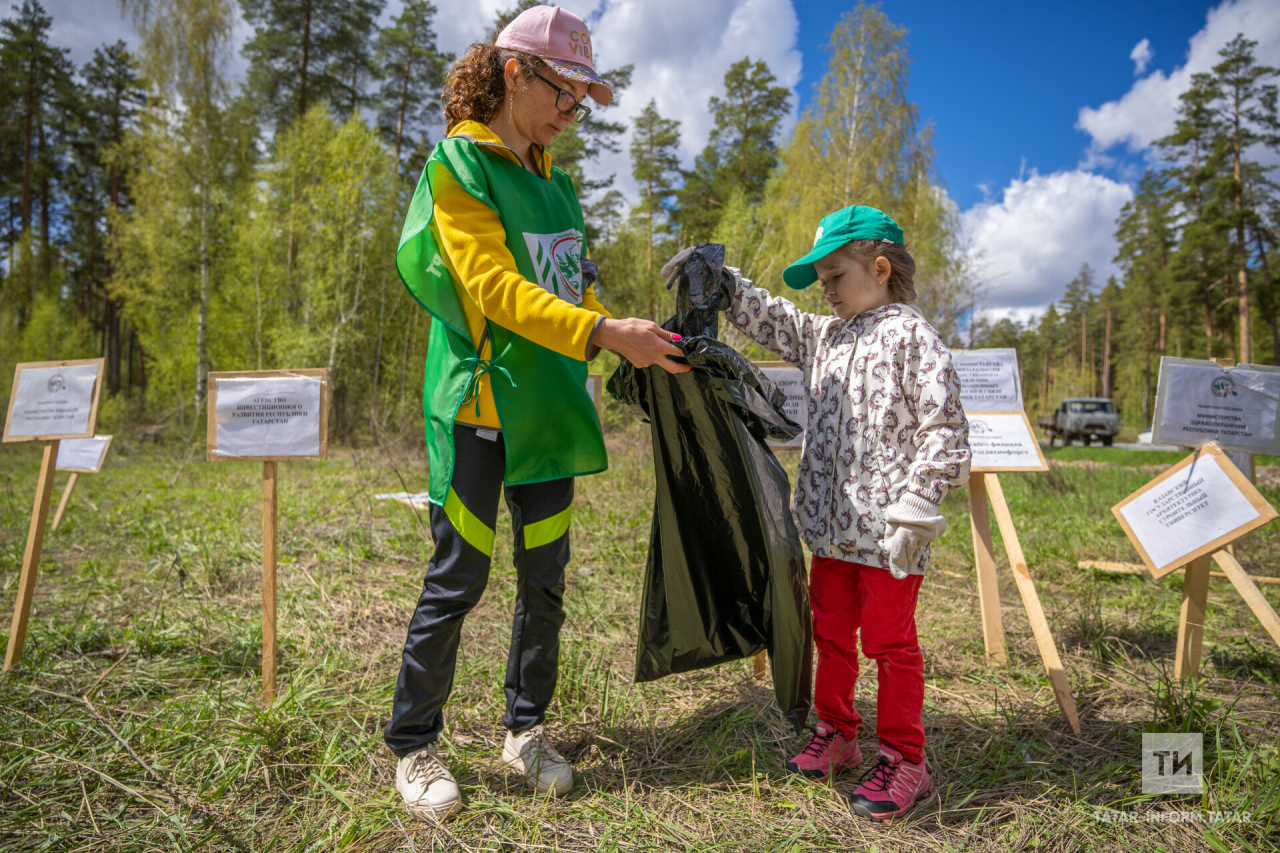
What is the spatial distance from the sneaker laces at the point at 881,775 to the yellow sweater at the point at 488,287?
1395mm

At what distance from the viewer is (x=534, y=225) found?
1.74m

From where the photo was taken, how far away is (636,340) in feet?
4.96

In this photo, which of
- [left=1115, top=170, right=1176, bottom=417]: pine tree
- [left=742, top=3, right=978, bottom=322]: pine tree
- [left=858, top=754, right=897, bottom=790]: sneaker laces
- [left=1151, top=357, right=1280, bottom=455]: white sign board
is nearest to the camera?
[left=858, top=754, right=897, bottom=790]: sneaker laces

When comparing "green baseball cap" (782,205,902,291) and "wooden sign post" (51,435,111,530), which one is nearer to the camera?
"green baseball cap" (782,205,902,291)

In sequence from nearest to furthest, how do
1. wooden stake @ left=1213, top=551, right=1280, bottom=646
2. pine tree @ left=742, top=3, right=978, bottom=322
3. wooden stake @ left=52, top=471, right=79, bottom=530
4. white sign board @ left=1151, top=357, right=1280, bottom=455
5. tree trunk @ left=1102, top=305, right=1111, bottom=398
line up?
wooden stake @ left=1213, top=551, right=1280, bottom=646 < white sign board @ left=1151, top=357, right=1280, bottom=455 < wooden stake @ left=52, top=471, right=79, bottom=530 < pine tree @ left=742, top=3, right=978, bottom=322 < tree trunk @ left=1102, top=305, right=1111, bottom=398

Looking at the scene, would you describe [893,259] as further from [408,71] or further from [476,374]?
[408,71]

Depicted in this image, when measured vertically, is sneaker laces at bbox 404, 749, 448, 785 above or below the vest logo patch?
below

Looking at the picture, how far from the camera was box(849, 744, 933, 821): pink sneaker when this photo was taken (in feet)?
5.48

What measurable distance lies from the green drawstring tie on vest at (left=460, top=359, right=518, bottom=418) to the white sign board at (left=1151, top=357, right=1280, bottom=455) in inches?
99.5

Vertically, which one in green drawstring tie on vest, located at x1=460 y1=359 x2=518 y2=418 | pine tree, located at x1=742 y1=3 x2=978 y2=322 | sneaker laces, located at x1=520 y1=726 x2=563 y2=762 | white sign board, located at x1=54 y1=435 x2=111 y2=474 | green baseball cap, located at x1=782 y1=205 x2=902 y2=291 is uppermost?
pine tree, located at x1=742 y1=3 x2=978 y2=322

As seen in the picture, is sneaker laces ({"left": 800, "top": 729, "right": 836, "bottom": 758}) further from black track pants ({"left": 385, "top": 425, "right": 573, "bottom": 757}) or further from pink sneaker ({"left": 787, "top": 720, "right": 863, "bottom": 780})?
black track pants ({"left": 385, "top": 425, "right": 573, "bottom": 757})

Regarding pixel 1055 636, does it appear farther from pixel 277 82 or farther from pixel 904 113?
pixel 277 82

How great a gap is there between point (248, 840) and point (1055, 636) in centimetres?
324

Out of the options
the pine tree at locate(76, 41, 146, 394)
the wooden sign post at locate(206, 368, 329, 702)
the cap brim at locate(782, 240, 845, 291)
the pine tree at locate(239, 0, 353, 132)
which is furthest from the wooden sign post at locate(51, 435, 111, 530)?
the pine tree at locate(76, 41, 146, 394)
